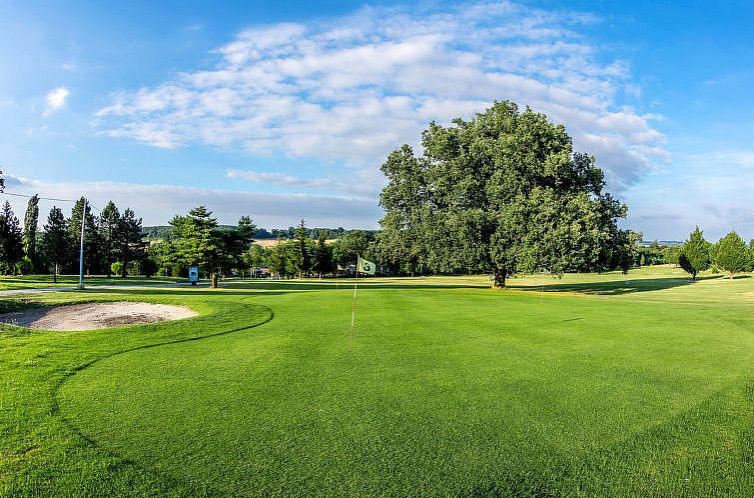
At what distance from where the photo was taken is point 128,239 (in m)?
79.8

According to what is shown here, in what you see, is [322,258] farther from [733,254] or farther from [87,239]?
[733,254]

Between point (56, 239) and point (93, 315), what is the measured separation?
5481cm

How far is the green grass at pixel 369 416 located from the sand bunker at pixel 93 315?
10.2 ft

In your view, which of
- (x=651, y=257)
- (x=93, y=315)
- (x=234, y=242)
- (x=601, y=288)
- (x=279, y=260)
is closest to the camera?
(x=93, y=315)

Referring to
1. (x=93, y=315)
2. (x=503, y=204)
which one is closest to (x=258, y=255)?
(x=503, y=204)

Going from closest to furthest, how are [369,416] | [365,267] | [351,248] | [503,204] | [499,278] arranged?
[369,416]
[365,267]
[503,204]
[499,278]
[351,248]

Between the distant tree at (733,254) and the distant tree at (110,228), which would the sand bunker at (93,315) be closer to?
the distant tree at (110,228)

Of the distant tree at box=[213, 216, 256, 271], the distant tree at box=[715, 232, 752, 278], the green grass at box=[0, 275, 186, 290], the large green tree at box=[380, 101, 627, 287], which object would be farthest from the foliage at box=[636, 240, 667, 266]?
the green grass at box=[0, 275, 186, 290]

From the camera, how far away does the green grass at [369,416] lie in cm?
530

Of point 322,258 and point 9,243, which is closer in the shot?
point 9,243

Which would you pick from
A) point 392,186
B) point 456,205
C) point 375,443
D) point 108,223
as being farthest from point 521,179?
point 108,223

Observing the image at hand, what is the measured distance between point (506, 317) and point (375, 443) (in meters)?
14.7

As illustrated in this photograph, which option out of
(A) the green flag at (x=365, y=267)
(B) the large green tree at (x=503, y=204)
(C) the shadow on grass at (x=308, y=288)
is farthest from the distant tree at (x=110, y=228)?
(A) the green flag at (x=365, y=267)

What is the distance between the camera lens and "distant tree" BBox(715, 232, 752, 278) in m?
75.1
